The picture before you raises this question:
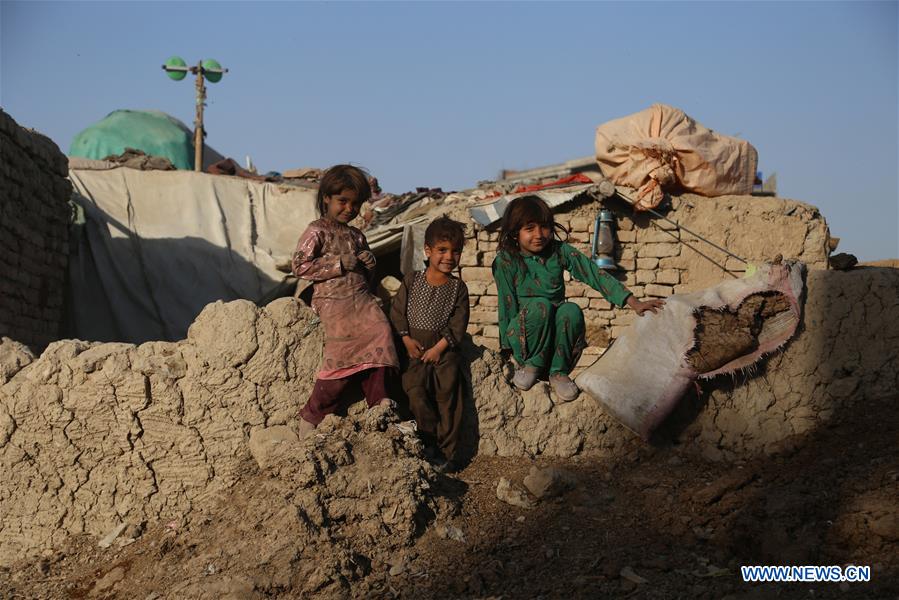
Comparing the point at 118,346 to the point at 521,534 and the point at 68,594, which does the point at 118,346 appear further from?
the point at 521,534

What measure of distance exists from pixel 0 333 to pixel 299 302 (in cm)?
320

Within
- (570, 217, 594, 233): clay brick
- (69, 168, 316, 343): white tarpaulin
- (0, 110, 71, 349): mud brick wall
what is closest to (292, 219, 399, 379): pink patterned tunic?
(0, 110, 71, 349): mud brick wall

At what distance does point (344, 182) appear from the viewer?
13.0 ft

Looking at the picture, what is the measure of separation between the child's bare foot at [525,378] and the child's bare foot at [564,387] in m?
0.09

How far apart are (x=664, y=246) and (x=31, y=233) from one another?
5.23 meters

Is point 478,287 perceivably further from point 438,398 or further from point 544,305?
point 438,398

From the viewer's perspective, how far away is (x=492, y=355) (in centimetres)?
404

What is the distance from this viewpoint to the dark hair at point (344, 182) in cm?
398

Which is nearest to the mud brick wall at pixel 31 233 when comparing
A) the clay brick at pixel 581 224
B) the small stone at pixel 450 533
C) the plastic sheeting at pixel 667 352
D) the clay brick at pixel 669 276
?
the small stone at pixel 450 533

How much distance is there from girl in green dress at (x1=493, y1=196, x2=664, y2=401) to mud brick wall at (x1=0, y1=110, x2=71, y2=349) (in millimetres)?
3730

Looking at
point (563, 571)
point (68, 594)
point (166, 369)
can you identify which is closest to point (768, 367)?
point (563, 571)

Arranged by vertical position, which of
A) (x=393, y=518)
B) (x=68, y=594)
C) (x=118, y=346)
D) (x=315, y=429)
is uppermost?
(x=118, y=346)

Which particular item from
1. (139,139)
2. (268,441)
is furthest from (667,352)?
(139,139)

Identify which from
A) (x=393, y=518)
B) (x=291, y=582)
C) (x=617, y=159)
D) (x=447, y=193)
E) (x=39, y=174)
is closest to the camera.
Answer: (x=291, y=582)
